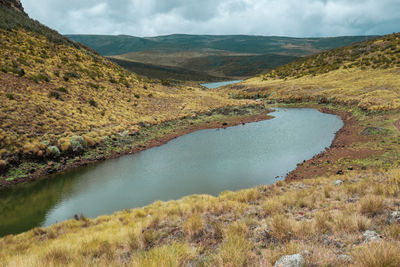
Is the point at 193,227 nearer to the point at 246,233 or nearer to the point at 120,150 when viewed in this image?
the point at 246,233

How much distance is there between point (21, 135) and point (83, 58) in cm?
3461

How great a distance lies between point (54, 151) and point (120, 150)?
5798mm

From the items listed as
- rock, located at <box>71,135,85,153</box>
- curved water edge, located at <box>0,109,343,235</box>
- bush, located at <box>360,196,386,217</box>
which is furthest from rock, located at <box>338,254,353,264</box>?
rock, located at <box>71,135,85,153</box>

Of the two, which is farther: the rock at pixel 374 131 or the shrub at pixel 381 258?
the rock at pixel 374 131

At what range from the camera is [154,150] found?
24062 millimetres

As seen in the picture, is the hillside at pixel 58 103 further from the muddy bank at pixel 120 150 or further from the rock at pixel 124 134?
the muddy bank at pixel 120 150

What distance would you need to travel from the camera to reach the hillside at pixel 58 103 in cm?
1916

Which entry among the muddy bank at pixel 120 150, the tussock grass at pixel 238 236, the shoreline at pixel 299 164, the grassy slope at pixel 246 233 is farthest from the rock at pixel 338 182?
the muddy bank at pixel 120 150

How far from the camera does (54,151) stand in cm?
1941

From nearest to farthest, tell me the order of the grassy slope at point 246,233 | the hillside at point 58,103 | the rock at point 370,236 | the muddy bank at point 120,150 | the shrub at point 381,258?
the shrub at point 381,258, the grassy slope at point 246,233, the rock at point 370,236, the muddy bank at point 120,150, the hillside at point 58,103

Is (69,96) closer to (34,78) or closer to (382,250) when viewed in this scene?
(34,78)

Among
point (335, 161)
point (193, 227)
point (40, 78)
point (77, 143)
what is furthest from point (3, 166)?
point (335, 161)

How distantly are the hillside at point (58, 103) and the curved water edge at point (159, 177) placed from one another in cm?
341

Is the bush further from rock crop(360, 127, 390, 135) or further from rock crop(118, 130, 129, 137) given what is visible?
rock crop(118, 130, 129, 137)
